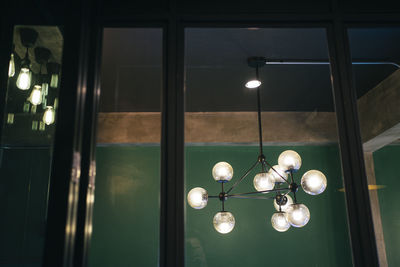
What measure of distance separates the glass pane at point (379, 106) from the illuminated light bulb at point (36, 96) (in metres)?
1.74

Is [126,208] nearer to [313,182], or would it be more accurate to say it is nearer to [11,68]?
[11,68]

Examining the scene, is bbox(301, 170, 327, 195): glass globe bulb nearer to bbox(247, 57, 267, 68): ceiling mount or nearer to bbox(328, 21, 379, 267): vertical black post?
bbox(328, 21, 379, 267): vertical black post

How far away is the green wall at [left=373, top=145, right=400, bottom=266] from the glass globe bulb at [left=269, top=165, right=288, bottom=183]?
0.66 meters

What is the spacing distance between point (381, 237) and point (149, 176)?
1282 millimetres

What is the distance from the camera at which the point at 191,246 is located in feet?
6.63

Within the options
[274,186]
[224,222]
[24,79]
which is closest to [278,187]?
[274,186]

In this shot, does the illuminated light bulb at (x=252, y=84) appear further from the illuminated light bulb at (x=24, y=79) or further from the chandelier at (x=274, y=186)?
the illuminated light bulb at (x=24, y=79)

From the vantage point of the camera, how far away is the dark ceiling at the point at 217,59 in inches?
80.0

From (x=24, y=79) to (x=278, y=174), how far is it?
191cm

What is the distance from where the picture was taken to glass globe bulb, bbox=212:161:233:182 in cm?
270

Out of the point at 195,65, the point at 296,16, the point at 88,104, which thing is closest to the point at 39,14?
the point at 88,104

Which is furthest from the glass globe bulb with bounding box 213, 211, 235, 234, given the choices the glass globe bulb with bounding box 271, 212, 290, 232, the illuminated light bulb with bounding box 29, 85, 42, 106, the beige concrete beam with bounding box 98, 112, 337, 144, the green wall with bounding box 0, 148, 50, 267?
the illuminated light bulb with bounding box 29, 85, 42, 106

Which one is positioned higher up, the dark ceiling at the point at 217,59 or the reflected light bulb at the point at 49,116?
the dark ceiling at the point at 217,59

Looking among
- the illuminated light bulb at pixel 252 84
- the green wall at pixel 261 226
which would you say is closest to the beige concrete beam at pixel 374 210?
the green wall at pixel 261 226
